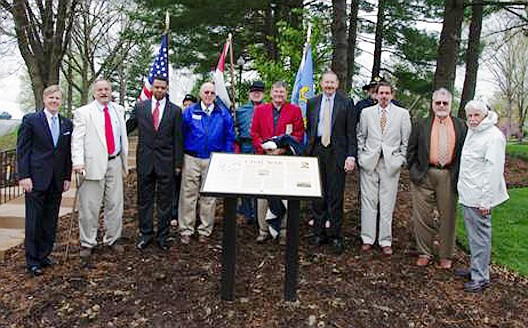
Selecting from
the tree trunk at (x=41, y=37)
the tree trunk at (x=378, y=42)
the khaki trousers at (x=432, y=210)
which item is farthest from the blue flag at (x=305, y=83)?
the tree trunk at (x=378, y=42)

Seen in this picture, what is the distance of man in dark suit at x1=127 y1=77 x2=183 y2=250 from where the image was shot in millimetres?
5461

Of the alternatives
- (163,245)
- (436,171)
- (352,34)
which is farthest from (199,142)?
(352,34)

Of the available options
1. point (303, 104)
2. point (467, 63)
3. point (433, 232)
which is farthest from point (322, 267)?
point (467, 63)

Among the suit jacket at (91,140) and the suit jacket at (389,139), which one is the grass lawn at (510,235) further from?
the suit jacket at (91,140)

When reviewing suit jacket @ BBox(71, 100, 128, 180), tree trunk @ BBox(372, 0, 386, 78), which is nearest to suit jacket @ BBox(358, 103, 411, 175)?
suit jacket @ BBox(71, 100, 128, 180)

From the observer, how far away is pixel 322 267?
17.0 ft

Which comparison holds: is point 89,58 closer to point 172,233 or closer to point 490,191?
point 172,233

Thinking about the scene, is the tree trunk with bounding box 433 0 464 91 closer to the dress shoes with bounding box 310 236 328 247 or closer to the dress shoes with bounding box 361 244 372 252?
the dress shoes with bounding box 361 244 372 252

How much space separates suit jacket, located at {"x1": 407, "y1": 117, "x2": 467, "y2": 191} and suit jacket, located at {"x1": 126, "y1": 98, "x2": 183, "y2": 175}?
2592 millimetres

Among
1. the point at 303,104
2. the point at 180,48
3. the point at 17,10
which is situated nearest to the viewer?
the point at 303,104

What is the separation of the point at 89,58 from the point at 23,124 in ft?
71.7

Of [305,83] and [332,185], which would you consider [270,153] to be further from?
[305,83]

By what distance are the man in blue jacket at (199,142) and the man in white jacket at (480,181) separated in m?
2.64

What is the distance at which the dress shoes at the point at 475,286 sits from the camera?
472 cm
